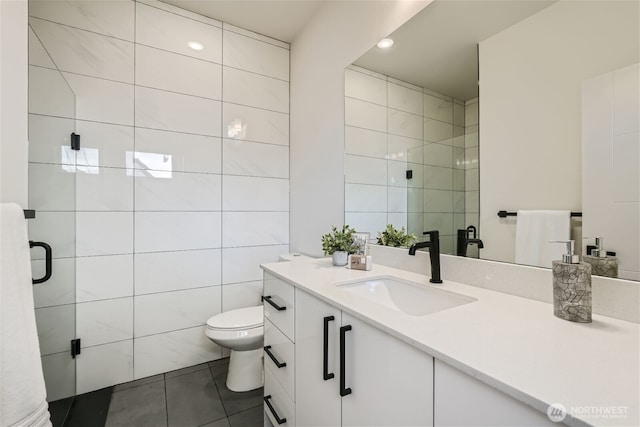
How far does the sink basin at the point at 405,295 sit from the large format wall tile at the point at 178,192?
143cm

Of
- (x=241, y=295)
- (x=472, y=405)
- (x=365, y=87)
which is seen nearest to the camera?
(x=472, y=405)

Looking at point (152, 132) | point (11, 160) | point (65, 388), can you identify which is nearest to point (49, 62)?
point (152, 132)

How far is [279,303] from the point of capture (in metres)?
1.28

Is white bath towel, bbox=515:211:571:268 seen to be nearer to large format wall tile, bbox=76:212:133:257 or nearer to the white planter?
the white planter

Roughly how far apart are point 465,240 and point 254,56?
2.16m

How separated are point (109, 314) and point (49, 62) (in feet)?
4.96

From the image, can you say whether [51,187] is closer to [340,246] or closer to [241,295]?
[241,295]

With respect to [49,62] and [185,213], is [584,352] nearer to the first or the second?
[185,213]

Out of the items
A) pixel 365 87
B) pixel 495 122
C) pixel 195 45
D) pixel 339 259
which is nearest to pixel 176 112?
pixel 195 45

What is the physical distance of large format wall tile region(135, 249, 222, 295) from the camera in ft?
6.51

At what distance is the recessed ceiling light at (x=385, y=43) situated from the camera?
150 cm

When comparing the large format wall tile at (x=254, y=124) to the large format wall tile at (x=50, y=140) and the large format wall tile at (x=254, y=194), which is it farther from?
the large format wall tile at (x=50, y=140)

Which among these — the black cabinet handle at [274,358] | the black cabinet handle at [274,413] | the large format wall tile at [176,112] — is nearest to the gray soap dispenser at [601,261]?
the black cabinet handle at [274,358]

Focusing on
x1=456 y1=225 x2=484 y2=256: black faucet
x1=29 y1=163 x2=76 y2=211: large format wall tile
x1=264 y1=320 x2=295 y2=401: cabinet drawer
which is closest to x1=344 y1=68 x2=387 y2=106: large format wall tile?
x1=456 y1=225 x2=484 y2=256: black faucet
